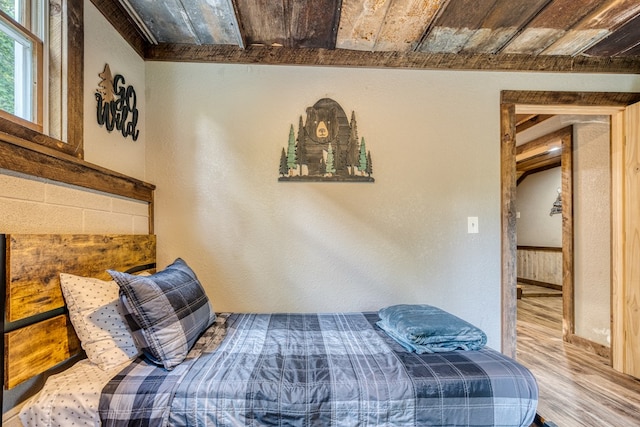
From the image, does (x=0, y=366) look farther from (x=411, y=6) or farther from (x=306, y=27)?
(x=411, y=6)

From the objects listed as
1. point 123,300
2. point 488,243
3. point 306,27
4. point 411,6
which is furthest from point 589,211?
point 123,300

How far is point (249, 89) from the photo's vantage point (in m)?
2.17

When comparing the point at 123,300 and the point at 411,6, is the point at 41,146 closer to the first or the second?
the point at 123,300

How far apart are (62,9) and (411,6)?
5.82 feet

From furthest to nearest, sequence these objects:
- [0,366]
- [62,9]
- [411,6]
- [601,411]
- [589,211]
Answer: [589,211], [601,411], [411,6], [62,9], [0,366]

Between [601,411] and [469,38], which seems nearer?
[601,411]

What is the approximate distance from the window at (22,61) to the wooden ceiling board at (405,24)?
1.77m

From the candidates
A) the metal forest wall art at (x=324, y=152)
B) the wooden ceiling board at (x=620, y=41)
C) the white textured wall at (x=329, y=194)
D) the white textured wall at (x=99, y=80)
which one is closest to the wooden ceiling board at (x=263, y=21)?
the white textured wall at (x=329, y=194)

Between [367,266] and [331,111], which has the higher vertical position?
[331,111]

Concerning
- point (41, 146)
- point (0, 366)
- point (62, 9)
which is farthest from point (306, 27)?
point (0, 366)

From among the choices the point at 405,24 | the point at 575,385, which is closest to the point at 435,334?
the point at 575,385

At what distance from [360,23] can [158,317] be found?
6.40 ft

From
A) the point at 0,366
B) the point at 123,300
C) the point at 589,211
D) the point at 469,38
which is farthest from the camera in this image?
the point at 589,211

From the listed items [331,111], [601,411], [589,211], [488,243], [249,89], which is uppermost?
[249,89]
